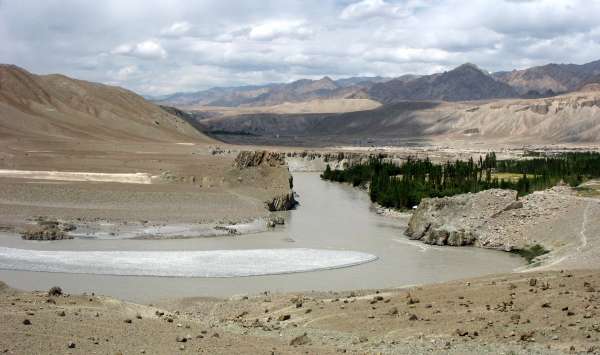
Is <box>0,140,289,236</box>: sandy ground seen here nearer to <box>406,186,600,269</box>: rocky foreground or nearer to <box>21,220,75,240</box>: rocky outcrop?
<box>21,220,75,240</box>: rocky outcrop

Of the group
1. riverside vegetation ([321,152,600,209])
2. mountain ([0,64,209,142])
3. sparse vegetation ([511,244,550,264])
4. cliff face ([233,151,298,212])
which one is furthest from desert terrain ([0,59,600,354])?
mountain ([0,64,209,142])

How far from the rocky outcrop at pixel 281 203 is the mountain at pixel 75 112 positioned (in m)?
56.8

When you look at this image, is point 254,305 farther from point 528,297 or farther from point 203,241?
point 203,241

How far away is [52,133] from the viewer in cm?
10875

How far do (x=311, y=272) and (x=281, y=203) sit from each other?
2251cm

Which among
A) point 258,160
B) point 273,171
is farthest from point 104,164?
point 273,171

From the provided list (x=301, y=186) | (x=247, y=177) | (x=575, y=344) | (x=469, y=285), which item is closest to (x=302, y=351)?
(x=575, y=344)

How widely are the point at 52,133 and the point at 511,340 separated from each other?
101640mm

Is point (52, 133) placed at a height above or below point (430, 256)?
above

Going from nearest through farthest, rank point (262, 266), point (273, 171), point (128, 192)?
point (262, 266) < point (128, 192) < point (273, 171)

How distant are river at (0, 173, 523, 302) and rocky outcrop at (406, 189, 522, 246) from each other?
3.25 ft

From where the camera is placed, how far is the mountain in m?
110

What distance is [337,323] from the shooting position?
19312 mm

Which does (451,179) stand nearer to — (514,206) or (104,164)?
(514,206)
